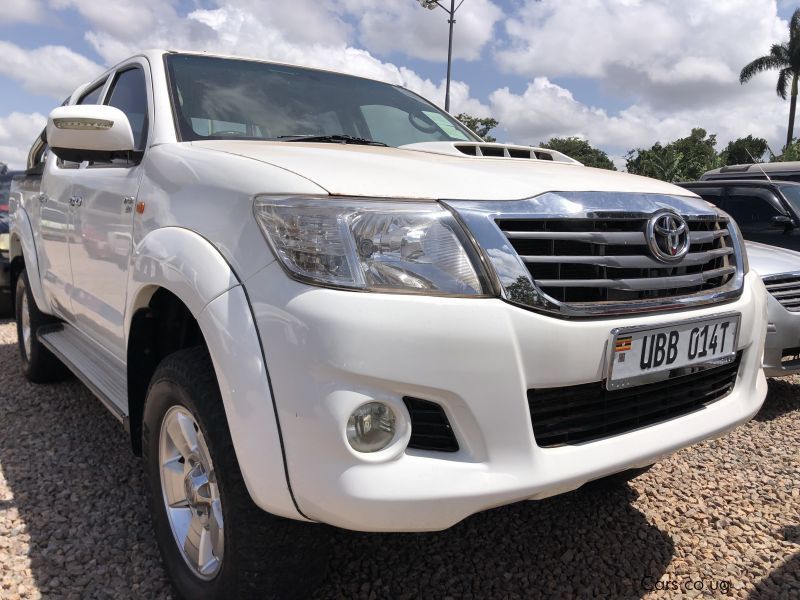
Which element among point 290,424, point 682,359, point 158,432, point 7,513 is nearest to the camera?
point 290,424

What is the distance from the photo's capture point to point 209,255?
1.64 m

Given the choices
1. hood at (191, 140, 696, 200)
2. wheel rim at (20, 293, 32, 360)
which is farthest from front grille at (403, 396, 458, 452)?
wheel rim at (20, 293, 32, 360)

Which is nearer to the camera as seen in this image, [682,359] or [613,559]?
[682,359]

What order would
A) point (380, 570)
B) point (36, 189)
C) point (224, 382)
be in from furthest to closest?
point (36, 189) → point (380, 570) → point (224, 382)

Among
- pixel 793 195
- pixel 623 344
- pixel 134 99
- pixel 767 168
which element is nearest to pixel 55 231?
pixel 134 99

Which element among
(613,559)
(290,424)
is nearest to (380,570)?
(613,559)

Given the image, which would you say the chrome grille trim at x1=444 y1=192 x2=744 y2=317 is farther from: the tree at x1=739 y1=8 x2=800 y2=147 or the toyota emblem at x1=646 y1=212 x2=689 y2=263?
the tree at x1=739 y1=8 x2=800 y2=147

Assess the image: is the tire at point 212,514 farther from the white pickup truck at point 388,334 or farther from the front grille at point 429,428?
the front grille at point 429,428

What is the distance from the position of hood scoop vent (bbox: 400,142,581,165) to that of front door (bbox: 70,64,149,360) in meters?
1.04

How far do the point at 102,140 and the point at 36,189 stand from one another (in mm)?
1852

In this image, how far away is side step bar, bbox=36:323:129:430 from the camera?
237cm

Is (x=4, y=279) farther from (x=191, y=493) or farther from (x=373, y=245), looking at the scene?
(x=373, y=245)

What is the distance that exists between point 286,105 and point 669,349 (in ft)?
5.84

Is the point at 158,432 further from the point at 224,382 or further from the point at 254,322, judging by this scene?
the point at 254,322
